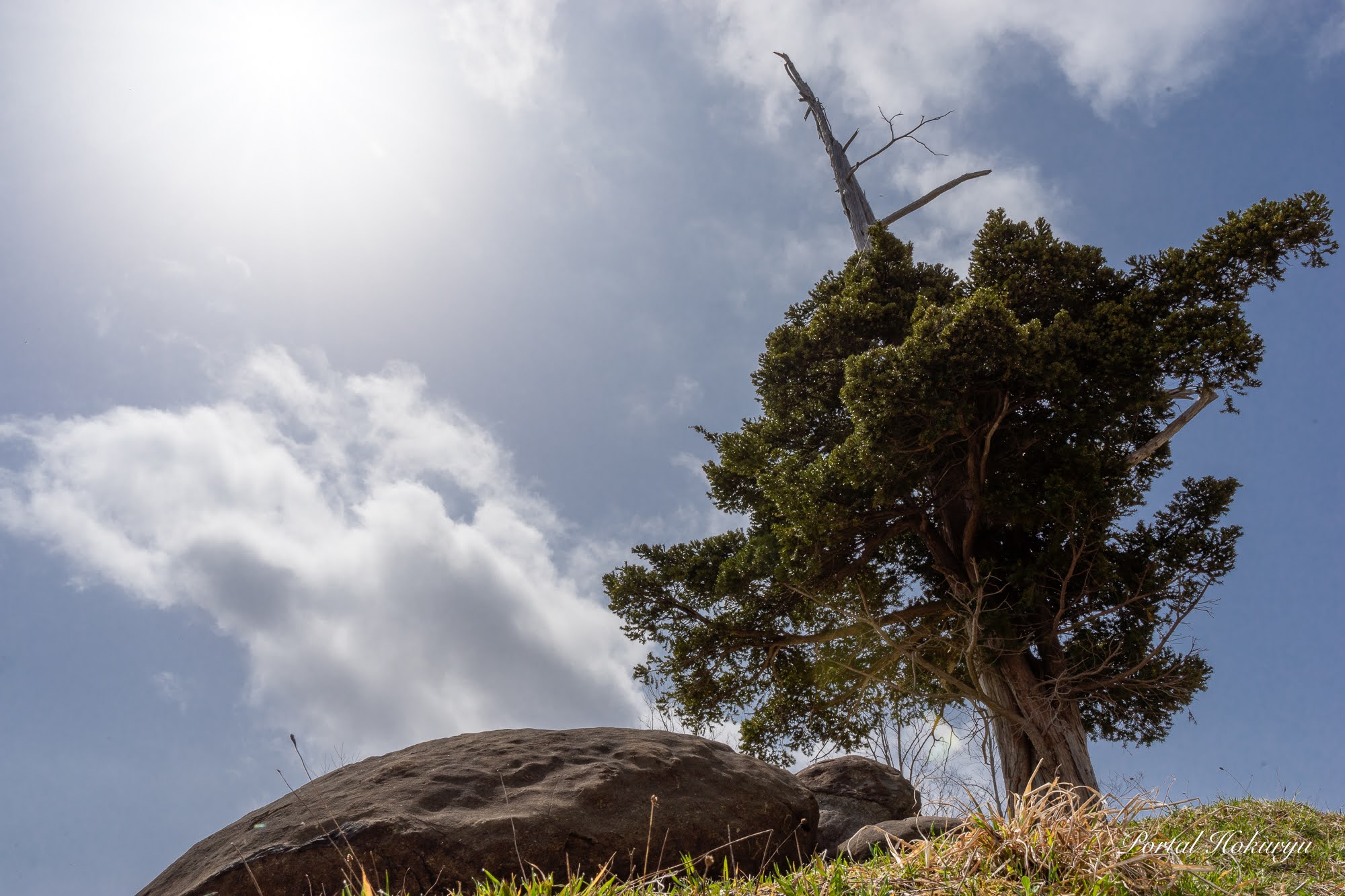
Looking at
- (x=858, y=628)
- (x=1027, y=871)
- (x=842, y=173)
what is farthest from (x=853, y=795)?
(x=842, y=173)

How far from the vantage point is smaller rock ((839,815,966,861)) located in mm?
5078

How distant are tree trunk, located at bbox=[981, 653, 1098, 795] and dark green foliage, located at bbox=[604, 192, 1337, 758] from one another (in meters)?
0.33

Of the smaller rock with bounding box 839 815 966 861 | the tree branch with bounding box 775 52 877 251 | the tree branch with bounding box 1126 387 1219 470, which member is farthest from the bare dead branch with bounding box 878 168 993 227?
the smaller rock with bounding box 839 815 966 861

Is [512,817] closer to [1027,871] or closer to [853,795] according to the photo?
[1027,871]

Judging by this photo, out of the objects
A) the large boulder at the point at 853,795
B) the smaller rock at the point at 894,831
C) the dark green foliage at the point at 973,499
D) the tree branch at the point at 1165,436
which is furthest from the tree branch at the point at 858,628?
the smaller rock at the point at 894,831

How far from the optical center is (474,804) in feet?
16.6

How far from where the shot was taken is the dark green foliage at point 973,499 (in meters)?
9.20

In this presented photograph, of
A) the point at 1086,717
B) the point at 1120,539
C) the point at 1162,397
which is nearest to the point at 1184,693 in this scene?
the point at 1086,717

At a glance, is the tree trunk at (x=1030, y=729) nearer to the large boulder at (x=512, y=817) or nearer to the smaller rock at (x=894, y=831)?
the smaller rock at (x=894, y=831)

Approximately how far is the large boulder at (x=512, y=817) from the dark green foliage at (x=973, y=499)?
4107mm

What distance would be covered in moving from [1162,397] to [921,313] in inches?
128

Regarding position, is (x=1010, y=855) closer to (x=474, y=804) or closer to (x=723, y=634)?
(x=474, y=804)

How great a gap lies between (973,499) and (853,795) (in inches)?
155

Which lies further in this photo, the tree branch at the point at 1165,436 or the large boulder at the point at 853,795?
the tree branch at the point at 1165,436
